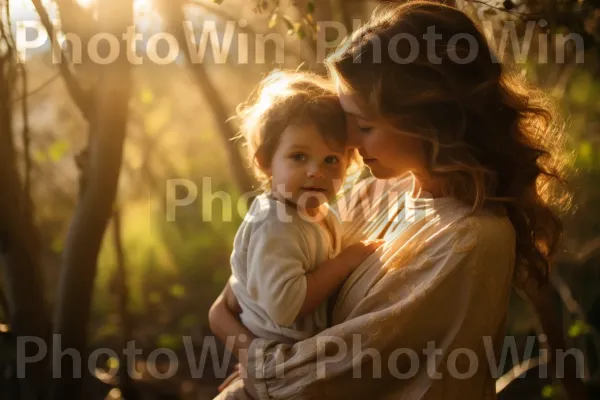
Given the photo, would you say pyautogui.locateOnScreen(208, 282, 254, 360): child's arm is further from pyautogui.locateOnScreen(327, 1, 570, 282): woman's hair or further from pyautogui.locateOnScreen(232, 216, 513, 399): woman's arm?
pyautogui.locateOnScreen(327, 1, 570, 282): woman's hair

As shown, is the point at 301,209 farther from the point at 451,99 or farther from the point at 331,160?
the point at 451,99

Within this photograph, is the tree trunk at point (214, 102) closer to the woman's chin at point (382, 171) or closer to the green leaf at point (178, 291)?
the woman's chin at point (382, 171)

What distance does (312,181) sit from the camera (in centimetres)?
194

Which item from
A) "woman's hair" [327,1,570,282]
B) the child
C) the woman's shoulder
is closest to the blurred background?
"woman's hair" [327,1,570,282]

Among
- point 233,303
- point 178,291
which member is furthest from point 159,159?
point 233,303

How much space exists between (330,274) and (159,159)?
13.1ft

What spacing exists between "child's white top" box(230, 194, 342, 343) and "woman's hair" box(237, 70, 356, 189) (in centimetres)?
15

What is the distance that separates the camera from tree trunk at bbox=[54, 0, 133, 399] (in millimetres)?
2211

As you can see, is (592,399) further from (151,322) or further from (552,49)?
(151,322)

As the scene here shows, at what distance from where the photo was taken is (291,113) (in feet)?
6.39

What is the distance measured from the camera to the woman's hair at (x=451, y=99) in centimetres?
188

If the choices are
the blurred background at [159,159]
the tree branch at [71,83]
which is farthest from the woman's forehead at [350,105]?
the tree branch at [71,83]

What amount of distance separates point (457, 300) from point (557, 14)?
1181mm

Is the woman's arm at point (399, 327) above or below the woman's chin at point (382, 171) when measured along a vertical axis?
below
